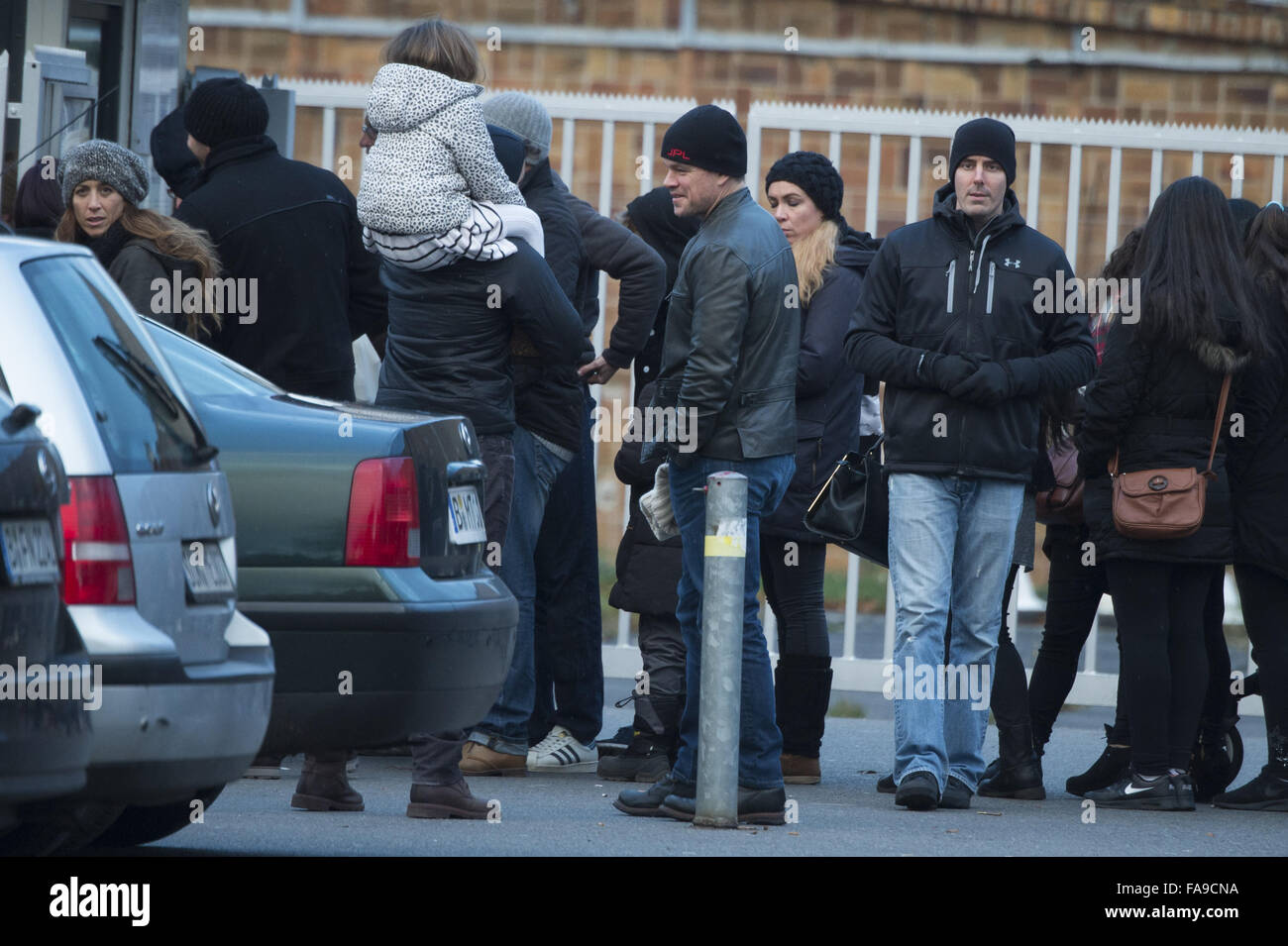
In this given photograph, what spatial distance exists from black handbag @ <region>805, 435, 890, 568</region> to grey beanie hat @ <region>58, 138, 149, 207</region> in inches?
99.2

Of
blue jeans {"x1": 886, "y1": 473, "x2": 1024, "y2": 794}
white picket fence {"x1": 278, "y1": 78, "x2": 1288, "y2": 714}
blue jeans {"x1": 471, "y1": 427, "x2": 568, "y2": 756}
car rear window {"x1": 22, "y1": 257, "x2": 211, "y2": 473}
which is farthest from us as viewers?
white picket fence {"x1": 278, "y1": 78, "x2": 1288, "y2": 714}

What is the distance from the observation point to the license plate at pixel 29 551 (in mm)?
Result: 4043

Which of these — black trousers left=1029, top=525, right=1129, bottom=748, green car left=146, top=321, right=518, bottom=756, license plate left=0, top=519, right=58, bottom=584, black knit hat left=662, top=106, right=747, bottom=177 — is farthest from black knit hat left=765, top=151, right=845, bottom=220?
license plate left=0, top=519, right=58, bottom=584

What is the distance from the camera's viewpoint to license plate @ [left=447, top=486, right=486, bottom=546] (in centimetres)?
607

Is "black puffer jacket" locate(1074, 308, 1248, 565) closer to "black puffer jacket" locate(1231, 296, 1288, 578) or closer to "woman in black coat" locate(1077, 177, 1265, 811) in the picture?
"woman in black coat" locate(1077, 177, 1265, 811)

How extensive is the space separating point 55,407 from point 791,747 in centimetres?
387

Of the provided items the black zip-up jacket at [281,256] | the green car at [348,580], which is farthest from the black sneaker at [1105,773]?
the black zip-up jacket at [281,256]

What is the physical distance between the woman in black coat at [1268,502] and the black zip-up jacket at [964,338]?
714 millimetres

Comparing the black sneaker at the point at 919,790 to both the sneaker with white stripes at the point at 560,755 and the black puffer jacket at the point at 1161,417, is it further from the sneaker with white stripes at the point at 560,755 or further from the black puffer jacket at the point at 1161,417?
the sneaker with white stripes at the point at 560,755

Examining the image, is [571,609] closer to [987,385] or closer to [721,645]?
[721,645]

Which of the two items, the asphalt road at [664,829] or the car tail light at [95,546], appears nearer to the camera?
the car tail light at [95,546]

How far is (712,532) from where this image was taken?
6.50 m
